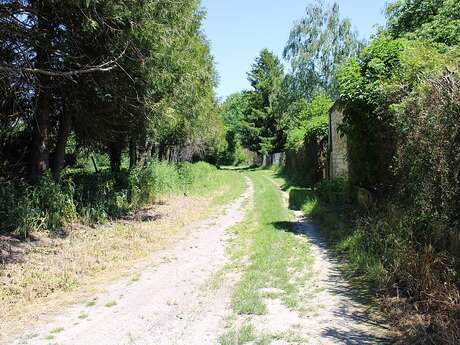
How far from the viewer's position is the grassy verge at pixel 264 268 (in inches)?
219

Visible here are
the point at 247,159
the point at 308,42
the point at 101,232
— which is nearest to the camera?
the point at 101,232

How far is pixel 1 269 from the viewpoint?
289 inches

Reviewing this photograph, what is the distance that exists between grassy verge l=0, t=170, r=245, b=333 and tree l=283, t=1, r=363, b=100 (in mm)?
28296

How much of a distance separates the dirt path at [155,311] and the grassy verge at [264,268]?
0.25 metres

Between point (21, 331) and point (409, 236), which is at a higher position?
point (409, 236)

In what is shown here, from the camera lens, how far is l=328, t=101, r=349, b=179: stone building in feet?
52.3

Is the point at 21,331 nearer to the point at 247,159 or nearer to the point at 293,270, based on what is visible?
the point at 293,270

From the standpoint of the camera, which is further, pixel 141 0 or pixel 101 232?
pixel 101 232

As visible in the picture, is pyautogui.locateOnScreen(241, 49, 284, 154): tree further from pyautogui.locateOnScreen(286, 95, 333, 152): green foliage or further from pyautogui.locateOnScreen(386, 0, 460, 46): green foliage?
pyautogui.locateOnScreen(386, 0, 460, 46): green foliage

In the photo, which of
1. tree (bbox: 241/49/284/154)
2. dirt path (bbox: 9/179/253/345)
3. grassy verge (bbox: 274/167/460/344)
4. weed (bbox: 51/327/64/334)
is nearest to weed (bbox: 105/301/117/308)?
dirt path (bbox: 9/179/253/345)

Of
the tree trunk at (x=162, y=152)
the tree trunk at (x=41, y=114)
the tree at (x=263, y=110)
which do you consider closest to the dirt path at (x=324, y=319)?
the tree trunk at (x=41, y=114)

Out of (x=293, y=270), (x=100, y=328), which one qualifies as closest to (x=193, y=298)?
(x=100, y=328)

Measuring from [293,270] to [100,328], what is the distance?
354cm

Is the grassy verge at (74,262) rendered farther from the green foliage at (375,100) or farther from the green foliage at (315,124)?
the green foliage at (315,124)
